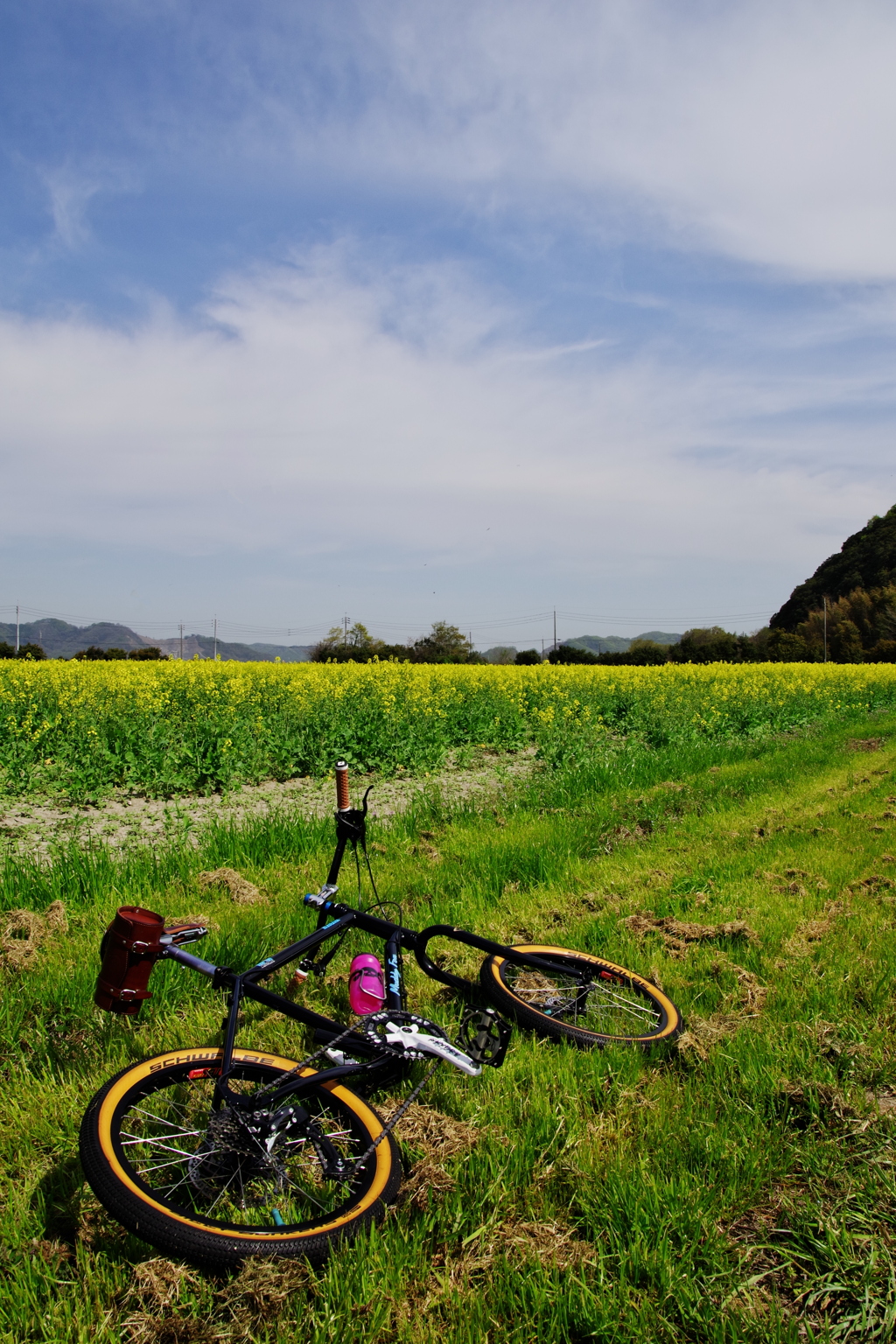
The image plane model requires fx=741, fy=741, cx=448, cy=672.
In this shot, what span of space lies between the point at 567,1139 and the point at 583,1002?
1137mm

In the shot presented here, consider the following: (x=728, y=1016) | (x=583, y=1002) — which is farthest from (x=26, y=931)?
(x=728, y=1016)

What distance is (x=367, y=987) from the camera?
3020 millimetres

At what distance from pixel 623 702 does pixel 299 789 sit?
371 inches

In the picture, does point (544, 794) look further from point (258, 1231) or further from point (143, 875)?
point (258, 1231)

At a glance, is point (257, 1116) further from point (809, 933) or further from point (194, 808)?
point (194, 808)

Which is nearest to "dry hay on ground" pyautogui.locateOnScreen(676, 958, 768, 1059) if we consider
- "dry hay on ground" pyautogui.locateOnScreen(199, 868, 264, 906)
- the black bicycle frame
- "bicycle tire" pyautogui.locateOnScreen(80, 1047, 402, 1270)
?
the black bicycle frame

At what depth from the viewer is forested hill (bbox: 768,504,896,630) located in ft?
261

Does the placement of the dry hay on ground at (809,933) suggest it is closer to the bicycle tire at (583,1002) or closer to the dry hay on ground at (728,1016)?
the dry hay on ground at (728,1016)

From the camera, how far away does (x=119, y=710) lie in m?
12.1

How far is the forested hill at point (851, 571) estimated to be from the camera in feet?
261

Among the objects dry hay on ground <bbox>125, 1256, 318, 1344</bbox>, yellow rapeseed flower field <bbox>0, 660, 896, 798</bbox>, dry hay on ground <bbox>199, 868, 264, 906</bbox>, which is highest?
yellow rapeseed flower field <bbox>0, 660, 896, 798</bbox>

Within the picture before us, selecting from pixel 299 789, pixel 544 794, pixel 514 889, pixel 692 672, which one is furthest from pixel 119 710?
pixel 692 672

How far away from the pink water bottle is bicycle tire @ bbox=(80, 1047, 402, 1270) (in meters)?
0.48

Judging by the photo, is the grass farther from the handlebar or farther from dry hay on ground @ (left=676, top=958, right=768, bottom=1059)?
the handlebar
